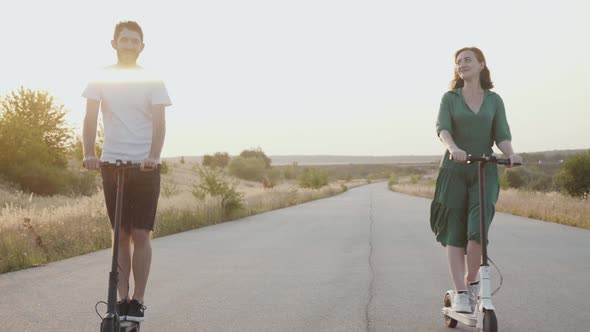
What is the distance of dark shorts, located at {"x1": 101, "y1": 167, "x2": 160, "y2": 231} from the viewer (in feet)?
14.6

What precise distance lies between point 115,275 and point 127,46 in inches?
64.1

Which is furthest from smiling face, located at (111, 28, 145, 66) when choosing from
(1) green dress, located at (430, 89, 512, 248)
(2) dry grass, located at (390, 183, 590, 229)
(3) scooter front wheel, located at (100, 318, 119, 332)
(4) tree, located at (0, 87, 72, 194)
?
(4) tree, located at (0, 87, 72, 194)

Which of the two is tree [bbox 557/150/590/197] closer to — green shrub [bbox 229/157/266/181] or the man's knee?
the man's knee

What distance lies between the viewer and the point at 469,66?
482 centimetres

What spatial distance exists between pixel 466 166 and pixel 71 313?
363 cm

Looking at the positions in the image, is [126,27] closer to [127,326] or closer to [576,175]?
[127,326]

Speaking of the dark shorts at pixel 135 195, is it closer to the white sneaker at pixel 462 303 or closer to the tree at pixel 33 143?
the white sneaker at pixel 462 303

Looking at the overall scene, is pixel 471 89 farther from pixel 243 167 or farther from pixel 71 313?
pixel 243 167

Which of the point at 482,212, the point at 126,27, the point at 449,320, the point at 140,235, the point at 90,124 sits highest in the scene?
the point at 126,27

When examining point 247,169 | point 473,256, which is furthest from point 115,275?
point 247,169

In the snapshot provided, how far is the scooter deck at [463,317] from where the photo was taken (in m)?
4.52

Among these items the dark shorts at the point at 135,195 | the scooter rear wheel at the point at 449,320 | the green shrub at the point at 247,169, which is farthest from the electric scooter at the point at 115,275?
the green shrub at the point at 247,169

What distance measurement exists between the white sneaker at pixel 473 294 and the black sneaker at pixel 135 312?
242 cm

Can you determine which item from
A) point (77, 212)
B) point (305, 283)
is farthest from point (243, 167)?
point (305, 283)
